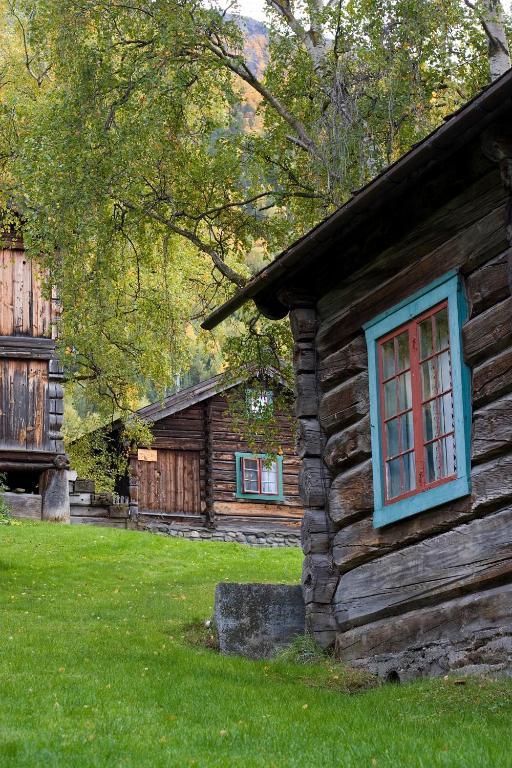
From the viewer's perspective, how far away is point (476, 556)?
9.92 m

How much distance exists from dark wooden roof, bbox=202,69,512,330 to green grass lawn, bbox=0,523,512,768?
13.2 feet

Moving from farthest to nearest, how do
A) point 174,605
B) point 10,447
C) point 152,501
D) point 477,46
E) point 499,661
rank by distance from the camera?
point 152,501 → point 10,447 → point 477,46 → point 174,605 → point 499,661

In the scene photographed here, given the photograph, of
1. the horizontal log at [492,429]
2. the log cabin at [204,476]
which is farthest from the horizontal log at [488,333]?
the log cabin at [204,476]

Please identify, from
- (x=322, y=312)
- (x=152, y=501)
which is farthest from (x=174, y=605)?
(x=152, y=501)

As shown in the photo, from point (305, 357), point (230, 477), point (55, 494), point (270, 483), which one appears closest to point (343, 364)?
point (305, 357)

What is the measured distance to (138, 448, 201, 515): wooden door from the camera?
32.9 metres

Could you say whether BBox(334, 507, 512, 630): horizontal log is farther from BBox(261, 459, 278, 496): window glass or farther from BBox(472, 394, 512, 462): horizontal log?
BBox(261, 459, 278, 496): window glass

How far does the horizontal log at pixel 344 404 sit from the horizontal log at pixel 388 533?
3.50 ft

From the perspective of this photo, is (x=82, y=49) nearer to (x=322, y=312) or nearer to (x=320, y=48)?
(x=320, y=48)

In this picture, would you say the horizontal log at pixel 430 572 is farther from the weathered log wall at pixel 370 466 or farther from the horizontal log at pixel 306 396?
the horizontal log at pixel 306 396

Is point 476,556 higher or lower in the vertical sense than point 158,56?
lower

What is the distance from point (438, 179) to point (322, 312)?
9.03 feet

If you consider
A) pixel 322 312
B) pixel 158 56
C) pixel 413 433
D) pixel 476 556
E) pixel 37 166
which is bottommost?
pixel 476 556

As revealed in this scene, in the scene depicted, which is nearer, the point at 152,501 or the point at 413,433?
the point at 413,433
